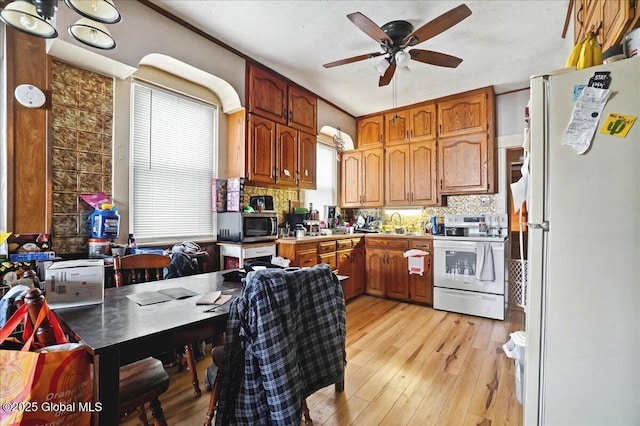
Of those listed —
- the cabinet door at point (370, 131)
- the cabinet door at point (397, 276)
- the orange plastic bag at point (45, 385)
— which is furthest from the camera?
the cabinet door at point (370, 131)

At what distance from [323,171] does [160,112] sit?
8.59 feet

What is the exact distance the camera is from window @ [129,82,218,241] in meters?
2.67

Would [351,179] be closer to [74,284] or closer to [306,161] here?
[306,161]

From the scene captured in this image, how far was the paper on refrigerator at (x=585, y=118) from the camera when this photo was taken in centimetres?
121

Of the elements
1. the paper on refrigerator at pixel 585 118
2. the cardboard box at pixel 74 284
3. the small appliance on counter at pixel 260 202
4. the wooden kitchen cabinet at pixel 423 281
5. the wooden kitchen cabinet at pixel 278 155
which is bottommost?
the wooden kitchen cabinet at pixel 423 281

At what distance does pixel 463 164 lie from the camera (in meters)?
4.07

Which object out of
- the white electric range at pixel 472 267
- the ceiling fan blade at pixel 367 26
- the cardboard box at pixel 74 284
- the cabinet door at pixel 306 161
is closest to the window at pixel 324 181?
the cabinet door at pixel 306 161

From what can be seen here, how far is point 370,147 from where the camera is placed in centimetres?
491

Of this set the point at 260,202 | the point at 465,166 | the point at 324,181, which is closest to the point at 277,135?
the point at 260,202

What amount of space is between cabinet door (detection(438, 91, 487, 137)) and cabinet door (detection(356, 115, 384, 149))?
0.92 m

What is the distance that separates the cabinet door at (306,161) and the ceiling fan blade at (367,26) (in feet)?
5.63

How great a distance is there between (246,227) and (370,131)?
2906 mm

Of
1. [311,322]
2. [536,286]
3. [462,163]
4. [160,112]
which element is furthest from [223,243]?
[462,163]

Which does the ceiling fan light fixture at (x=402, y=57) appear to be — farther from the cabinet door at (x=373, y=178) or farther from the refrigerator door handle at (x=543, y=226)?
the cabinet door at (x=373, y=178)
